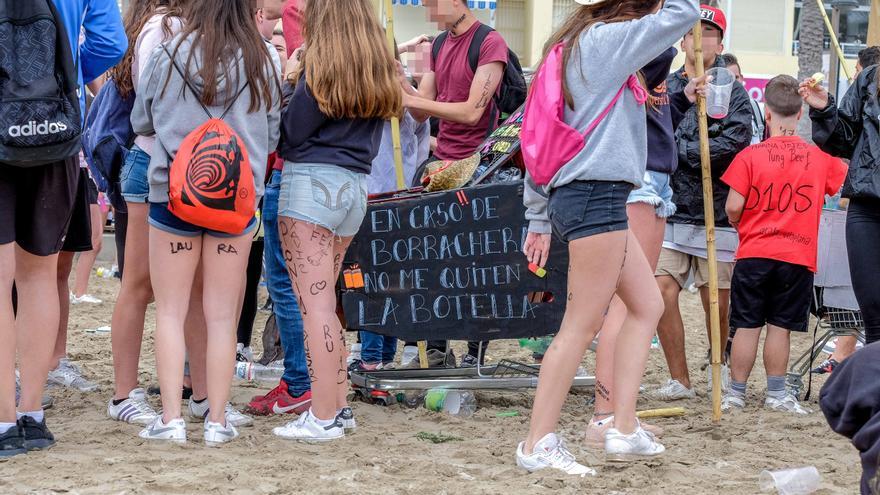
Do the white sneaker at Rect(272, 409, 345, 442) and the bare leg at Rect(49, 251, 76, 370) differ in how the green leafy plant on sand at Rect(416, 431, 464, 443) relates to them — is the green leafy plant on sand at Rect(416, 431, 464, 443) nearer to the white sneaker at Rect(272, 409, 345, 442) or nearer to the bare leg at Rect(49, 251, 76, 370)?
the white sneaker at Rect(272, 409, 345, 442)

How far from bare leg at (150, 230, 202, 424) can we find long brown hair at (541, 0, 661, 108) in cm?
169

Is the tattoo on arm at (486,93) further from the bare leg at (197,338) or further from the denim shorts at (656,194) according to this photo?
the bare leg at (197,338)

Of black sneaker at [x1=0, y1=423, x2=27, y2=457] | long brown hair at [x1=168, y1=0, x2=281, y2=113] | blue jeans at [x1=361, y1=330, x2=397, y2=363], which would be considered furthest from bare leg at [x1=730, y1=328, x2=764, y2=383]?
black sneaker at [x1=0, y1=423, x2=27, y2=457]

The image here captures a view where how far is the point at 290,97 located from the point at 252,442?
1.51 meters

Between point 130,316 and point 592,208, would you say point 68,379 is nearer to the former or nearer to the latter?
point 130,316

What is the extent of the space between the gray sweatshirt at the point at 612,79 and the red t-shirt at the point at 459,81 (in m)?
1.76

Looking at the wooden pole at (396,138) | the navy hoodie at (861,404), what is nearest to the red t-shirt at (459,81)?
the wooden pole at (396,138)

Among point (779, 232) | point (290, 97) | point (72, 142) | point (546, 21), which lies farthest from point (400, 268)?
point (546, 21)

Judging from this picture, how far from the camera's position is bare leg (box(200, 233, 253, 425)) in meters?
4.56

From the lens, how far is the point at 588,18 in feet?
13.6

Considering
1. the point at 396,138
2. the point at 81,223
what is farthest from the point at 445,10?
the point at 81,223

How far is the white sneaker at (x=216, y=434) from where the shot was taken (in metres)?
4.55

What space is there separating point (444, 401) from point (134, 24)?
240cm

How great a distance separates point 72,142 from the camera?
13.8 ft
